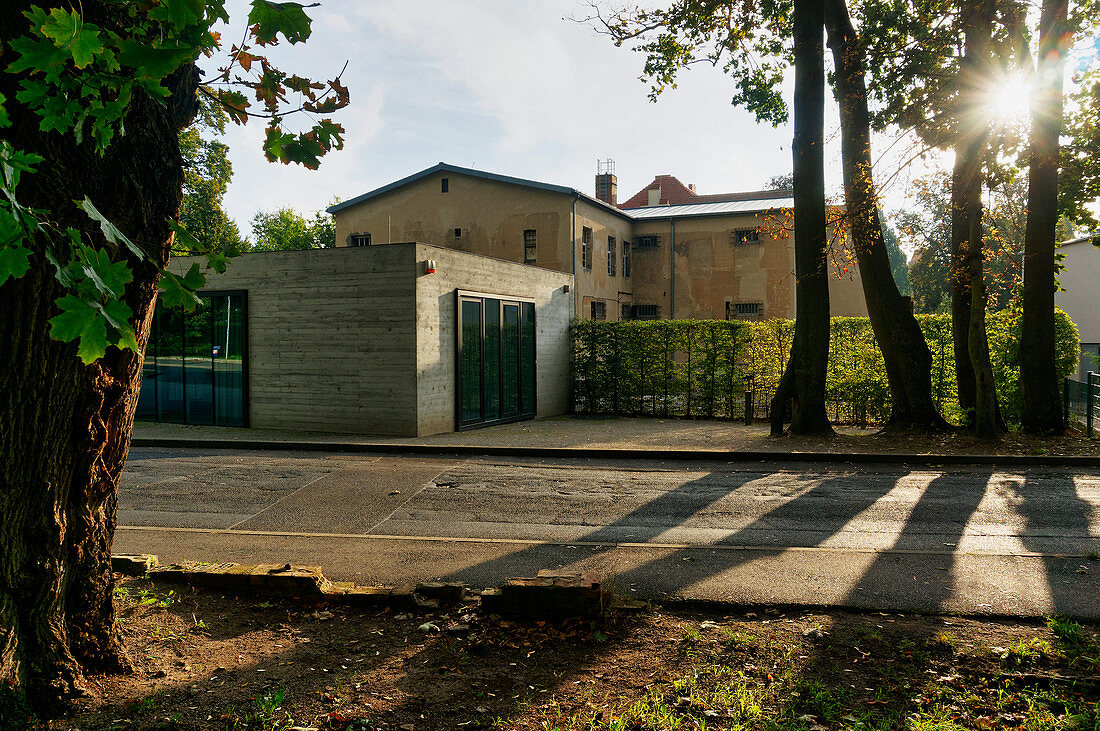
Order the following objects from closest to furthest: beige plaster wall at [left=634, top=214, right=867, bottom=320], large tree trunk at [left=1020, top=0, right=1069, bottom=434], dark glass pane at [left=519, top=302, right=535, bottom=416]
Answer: large tree trunk at [left=1020, top=0, right=1069, bottom=434] < dark glass pane at [left=519, top=302, right=535, bottom=416] < beige plaster wall at [left=634, top=214, right=867, bottom=320]

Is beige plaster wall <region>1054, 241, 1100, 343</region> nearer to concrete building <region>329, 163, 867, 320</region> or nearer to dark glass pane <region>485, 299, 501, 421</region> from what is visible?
concrete building <region>329, 163, 867, 320</region>

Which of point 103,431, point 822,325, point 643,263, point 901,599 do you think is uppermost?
point 643,263

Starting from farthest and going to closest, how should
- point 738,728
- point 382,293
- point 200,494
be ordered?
point 382,293
point 200,494
point 738,728

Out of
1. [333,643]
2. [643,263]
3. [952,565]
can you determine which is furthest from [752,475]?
[643,263]

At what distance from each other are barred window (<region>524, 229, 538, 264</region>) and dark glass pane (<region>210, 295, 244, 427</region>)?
14920 mm

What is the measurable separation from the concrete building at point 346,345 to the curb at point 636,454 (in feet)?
6.11

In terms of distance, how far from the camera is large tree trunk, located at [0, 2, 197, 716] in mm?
3436

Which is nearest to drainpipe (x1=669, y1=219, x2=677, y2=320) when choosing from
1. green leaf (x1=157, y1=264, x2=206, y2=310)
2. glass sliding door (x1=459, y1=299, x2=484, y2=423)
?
glass sliding door (x1=459, y1=299, x2=484, y2=423)

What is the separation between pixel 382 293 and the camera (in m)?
16.0

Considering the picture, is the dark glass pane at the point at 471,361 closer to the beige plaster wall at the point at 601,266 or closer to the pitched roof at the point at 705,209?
the beige plaster wall at the point at 601,266

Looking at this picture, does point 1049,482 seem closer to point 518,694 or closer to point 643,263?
point 518,694

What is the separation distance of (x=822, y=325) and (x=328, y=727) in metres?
13.5

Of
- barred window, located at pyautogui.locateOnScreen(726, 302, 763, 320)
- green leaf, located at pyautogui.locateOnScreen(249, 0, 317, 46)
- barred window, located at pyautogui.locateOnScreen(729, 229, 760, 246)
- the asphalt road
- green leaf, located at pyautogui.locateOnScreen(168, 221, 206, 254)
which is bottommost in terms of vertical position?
the asphalt road

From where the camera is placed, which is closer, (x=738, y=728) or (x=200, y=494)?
(x=738, y=728)
